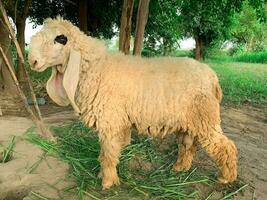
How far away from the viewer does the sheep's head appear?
4.20m

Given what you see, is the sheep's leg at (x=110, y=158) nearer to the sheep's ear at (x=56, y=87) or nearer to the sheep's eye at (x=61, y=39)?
the sheep's ear at (x=56, y=87)

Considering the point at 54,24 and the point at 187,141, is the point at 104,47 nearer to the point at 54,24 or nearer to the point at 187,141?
the point at 54,24

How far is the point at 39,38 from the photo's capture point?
4203 millimetres

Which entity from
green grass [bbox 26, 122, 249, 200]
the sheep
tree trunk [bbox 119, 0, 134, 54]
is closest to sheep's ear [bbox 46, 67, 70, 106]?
the sheep

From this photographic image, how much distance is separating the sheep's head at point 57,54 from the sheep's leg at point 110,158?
47 cm

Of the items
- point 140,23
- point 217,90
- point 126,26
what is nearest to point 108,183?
point 217,90

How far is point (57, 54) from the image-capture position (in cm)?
428

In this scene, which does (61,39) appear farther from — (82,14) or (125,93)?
(82,14)

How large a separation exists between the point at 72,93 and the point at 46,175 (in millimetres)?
962

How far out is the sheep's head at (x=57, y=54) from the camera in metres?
4.20

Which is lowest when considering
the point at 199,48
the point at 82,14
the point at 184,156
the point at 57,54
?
the point at 199,48

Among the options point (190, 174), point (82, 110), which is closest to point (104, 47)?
point (82, 110)

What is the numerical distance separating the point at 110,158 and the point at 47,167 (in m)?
0.85

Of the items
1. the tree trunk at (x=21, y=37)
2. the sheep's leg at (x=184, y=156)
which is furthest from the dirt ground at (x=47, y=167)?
the tree trunk at (x=21, y=37)
